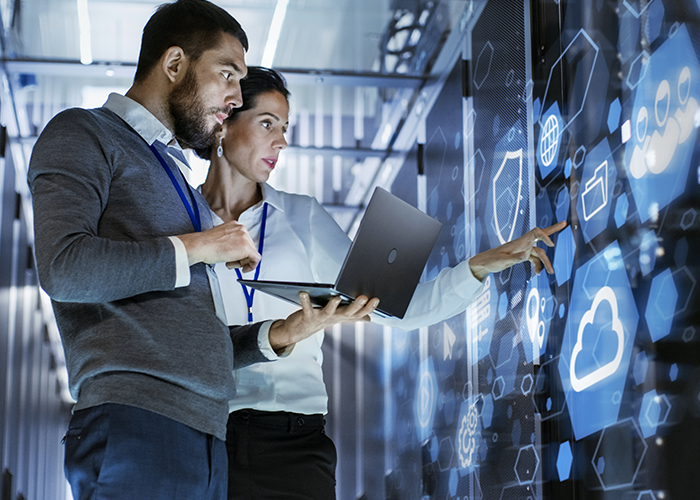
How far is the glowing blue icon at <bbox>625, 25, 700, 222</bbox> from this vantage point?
5.05ft

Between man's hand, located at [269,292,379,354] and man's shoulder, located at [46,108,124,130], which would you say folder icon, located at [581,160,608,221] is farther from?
man's shoulder, located at [46,108,124,130]

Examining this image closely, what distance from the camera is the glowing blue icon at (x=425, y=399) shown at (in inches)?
145

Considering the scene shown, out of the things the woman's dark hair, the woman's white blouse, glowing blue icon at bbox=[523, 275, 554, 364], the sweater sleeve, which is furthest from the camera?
the woman's dark hair

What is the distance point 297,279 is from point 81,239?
935 mm

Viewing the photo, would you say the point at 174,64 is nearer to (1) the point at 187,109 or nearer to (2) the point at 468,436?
(1) the point at 187,109

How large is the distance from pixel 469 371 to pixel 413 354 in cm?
125

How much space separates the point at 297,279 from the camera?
85.4 inches

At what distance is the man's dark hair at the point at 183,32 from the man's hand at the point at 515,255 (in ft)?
2.56

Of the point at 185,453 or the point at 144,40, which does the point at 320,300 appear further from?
the point at 144,40

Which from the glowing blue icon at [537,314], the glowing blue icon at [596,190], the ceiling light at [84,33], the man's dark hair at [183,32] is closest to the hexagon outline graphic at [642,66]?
the glowing blue icon at [596,190]

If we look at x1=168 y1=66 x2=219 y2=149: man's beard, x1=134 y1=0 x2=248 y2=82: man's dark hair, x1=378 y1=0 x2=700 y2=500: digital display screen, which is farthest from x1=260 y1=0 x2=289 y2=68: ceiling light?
x1=168 y1=66 x2=219 y2=149: man's beard

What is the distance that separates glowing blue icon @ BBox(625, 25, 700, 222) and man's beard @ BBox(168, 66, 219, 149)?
2.96 feet

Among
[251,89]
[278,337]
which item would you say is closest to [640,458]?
[278,337]

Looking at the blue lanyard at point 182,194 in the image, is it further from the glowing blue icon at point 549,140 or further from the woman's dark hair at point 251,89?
the glowing blue icon at point 549,140
